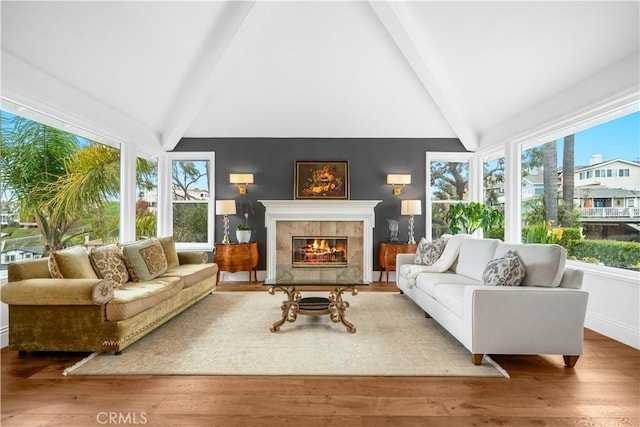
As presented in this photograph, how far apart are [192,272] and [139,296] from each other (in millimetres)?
1209

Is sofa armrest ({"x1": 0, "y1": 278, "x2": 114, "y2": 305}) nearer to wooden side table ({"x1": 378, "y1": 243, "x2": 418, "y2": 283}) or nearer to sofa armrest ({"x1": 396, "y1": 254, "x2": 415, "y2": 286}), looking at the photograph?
sofa armrest ({"x1": 396, "y1": 254, "x2": 415, "y2": 286})

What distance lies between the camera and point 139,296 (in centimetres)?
296

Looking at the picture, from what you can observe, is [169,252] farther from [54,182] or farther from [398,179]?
[398,179]

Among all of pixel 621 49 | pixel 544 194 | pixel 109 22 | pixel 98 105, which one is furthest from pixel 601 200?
pixel 98 105

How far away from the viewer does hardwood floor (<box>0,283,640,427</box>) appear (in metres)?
1.94

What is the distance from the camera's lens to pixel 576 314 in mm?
2574

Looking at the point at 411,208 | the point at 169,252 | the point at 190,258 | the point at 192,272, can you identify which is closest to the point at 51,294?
the point at 192,272

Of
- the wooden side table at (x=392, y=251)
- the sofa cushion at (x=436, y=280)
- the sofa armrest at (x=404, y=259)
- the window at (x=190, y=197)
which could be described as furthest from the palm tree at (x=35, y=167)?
the wooden side table at (x=392, y=251)

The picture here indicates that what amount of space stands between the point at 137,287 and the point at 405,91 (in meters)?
4.52

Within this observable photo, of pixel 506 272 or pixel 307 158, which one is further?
pixel 307 158

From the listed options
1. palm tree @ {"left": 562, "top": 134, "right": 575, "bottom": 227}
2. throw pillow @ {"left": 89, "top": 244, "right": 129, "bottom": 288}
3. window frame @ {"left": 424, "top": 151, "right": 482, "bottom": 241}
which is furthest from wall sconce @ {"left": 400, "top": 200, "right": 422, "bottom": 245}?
throw pillow @ {"left": 89, "top": 244, "right": 129, "bottom": 288}

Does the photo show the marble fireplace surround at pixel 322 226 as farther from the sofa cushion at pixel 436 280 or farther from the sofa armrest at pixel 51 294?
the sofa armrest at pixel 51 294

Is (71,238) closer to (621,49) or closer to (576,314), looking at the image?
(576,314)

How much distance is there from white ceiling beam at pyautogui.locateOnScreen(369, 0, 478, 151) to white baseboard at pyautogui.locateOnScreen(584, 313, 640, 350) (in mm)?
3267
